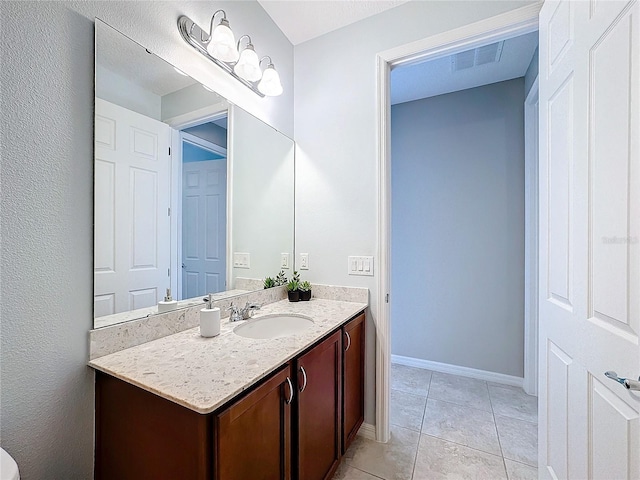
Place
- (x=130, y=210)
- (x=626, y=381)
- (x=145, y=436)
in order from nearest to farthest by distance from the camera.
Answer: (x=626, y=381), (x=145, y=436), (x=130, y=210)

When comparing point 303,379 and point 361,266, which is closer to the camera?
point 303,379

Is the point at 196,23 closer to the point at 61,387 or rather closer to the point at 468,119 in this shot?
the point at 61,387

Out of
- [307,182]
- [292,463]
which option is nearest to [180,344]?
[292,463]

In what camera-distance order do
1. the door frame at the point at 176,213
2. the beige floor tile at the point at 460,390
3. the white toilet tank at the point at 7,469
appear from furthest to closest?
the beige floor tile at the point at 460,390, the door frame at the point at 176,213, the white toilet tank at the point at 7,469

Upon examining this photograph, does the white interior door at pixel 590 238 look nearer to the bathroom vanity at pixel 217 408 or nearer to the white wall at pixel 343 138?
the white wall at pixel 343 138

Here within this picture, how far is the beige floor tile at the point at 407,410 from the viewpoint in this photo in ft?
6.46

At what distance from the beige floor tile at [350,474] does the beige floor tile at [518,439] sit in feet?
2.70

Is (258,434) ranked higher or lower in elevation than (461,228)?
lower

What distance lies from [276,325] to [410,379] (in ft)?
5.40

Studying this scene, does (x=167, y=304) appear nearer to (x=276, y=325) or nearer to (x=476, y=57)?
(x=276, y=325)

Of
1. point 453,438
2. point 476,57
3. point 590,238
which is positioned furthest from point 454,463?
point 476,57

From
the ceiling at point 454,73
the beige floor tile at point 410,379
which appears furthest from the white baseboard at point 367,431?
the ceiling at point 454,73

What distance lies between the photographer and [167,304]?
1.28m

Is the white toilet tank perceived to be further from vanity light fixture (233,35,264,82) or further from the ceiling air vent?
the ceiling air vent
